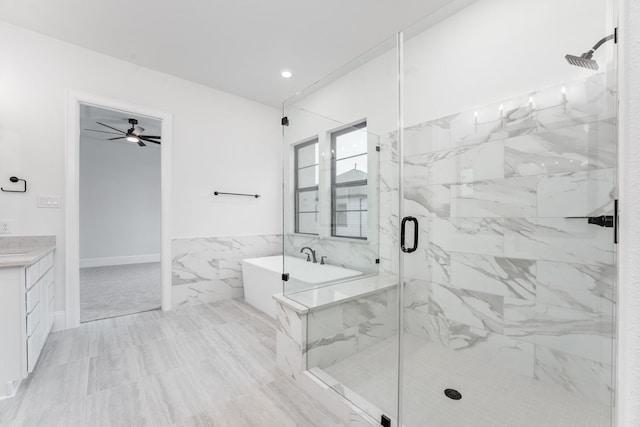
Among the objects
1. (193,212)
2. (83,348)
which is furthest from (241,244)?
(83,348)

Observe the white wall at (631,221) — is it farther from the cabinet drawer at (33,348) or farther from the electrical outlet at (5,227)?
the electrical outlet at (5,227)

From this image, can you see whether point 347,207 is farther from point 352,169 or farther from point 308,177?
point 308,177

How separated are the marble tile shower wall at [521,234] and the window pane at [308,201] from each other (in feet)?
2.56

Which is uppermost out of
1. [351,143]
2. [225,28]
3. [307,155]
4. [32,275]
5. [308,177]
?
[225,28]

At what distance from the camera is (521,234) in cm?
179

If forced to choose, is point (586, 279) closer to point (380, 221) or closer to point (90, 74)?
point (380, 221)

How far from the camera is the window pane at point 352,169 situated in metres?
2.59

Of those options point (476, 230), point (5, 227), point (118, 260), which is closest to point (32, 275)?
point (5, 227)

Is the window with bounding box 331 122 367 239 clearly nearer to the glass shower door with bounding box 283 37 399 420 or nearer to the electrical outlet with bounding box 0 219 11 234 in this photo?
the glass shower door with bounding box 283 37 399 420

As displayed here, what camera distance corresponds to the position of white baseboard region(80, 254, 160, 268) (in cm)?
550

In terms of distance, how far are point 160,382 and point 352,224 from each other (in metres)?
1.89

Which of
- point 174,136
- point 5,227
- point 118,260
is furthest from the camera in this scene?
point 118,260

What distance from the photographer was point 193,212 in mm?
3396

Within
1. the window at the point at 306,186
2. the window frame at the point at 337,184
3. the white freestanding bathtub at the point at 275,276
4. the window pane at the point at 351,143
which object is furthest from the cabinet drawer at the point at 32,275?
the window pane at the point at 351,143
